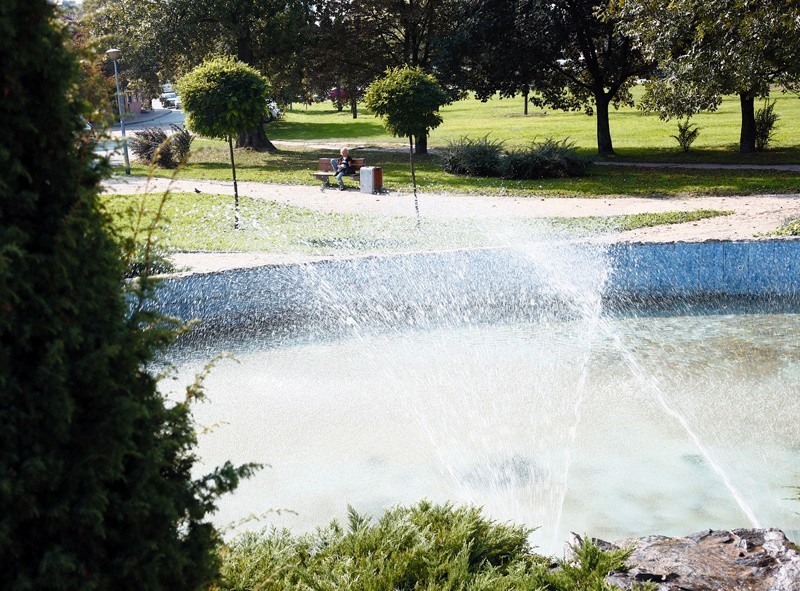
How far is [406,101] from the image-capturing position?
15.7 m

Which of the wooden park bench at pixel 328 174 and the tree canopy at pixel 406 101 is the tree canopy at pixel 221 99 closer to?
the tree canopy at pixel 406 101

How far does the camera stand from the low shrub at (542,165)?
67.6 feet

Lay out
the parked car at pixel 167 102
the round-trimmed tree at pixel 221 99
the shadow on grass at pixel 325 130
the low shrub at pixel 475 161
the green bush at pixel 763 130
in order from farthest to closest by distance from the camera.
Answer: the shadow on grass at pixel 325 130 → the parked car at pixel 167 102 → the green bush at pixel 763 130 → the low shrub at pixel 475 161 → the round-trimmed tree at pixel 221 99

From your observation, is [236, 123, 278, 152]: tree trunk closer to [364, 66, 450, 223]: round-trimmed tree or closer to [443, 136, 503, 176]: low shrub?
[443, 136, 503, 176]: low shrub

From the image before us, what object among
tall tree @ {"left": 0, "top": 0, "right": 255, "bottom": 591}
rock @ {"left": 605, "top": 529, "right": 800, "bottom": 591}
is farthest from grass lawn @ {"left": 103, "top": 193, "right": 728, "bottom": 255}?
tall tree @ {"left": 0, "top": 0, "right": 255, "bottom": 591}

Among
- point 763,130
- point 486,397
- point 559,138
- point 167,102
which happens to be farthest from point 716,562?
Result: point 167,102

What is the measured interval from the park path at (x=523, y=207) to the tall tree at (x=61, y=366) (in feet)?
27.9

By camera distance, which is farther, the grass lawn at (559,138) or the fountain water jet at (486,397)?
the grass lawn at (559,138)

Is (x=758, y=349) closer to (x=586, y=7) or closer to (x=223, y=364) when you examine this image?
(x=223, y=364)

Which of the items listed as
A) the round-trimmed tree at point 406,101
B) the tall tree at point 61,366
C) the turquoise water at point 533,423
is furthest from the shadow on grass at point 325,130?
the tall tree at point 61,366

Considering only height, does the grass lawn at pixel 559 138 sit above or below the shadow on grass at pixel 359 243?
above

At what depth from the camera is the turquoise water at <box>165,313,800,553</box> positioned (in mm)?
5285

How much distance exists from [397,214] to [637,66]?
12.3 meters

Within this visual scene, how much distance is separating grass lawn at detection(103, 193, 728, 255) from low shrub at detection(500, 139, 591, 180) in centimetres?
606
